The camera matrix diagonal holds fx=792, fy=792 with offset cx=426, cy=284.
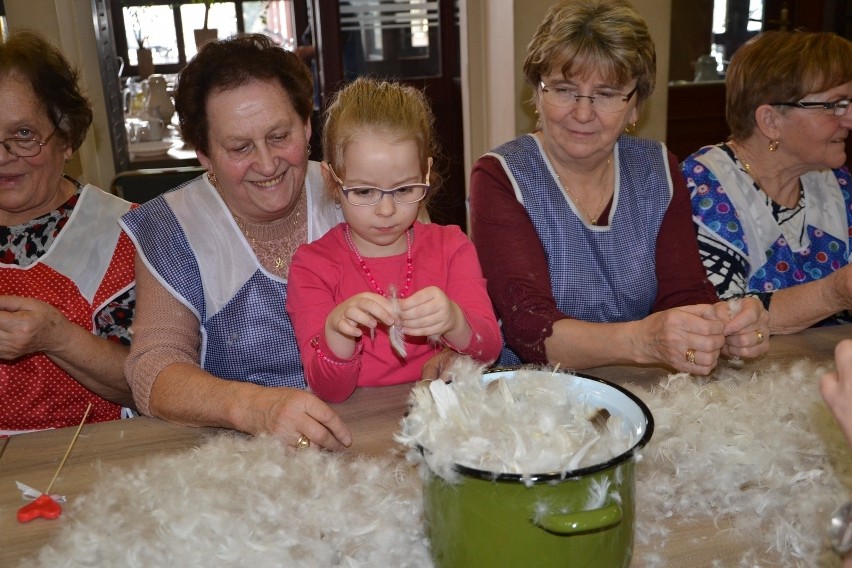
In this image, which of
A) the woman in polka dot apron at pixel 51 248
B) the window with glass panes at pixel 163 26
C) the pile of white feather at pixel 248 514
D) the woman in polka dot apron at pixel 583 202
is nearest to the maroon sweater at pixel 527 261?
the woman in polka dot apron at pixel 583 202

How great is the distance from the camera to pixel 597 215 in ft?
6.76

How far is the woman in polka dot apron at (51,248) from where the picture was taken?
6.20 ft

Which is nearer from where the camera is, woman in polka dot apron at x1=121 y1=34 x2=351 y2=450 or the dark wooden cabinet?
woman in polka dot apron at x1=121 y1=34 x2=351 y2=450

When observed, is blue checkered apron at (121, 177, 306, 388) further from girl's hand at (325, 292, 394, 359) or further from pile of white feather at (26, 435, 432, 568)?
pile of white feather at (26, 435, 432, 568)

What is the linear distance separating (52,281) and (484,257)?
106 cm

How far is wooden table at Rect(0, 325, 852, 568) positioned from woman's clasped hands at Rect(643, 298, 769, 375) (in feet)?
0.24

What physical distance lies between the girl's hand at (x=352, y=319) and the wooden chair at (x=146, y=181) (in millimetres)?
1310

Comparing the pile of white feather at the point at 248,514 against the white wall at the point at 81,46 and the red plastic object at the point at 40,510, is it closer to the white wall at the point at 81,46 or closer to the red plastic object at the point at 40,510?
the red plastic object at the point at 40,510

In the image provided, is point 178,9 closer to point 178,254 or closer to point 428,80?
point 428,80

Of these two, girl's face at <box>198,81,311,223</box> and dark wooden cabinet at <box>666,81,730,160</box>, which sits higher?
girl's face at <box>198,81,311,223</box>

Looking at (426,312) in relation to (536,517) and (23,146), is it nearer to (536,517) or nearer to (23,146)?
(536,517)

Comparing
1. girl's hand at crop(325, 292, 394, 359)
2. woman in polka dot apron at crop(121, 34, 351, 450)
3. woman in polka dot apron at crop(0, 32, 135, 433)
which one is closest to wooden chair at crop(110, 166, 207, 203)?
woman in polka dot apron at crop(0, 32, 135, 433)

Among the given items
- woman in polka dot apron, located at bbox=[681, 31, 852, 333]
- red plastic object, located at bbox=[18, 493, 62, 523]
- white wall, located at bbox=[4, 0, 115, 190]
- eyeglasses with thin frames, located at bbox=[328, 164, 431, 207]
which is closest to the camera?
red plastic object, located at bbox=[18, 493, 62, 523]

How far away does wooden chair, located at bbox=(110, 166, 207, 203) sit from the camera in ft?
8.46
